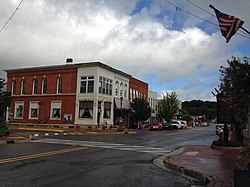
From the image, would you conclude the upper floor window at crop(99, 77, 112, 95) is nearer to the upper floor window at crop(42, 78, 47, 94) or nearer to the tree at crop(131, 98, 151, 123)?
the tree at crop(131, 98, 151, 123)

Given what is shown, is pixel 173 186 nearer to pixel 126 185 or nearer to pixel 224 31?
pixel 126 185

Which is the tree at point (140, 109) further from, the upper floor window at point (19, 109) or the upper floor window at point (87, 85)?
the upper floor window at point (19, 109)

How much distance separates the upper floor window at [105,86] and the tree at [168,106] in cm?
2315

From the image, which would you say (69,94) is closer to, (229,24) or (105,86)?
(105,86)

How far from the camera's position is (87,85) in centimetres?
4162

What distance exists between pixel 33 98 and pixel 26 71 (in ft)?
15.0

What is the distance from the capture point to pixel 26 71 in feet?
155

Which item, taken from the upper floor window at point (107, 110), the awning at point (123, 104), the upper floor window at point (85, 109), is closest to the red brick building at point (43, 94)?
the upper floor window at point (85, 109)

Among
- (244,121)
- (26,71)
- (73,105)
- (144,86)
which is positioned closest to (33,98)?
(26,71)

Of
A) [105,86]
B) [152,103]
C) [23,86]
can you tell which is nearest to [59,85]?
[105,86]

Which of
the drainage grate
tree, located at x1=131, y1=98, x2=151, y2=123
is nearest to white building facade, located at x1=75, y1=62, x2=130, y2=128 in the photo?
tree, located at x1=131, y1=98, x2=151, y2=123

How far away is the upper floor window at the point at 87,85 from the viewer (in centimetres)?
4135

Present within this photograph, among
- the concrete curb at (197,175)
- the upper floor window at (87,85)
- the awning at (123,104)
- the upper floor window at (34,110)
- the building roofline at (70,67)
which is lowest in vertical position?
the concrete curb at (197,175)

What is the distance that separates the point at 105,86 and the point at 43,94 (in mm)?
9441
